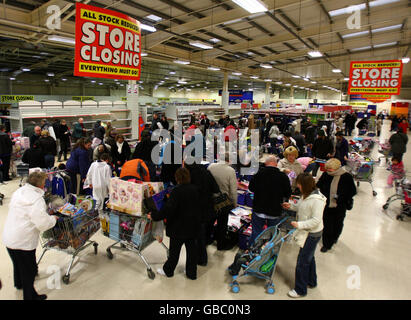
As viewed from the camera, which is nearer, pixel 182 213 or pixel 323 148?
pixel 182 213

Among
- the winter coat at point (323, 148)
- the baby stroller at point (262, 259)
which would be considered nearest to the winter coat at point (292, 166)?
the baby stroller at point (262, 259)

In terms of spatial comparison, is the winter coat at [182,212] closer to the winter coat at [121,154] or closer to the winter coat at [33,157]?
the winter coat at [121,154]

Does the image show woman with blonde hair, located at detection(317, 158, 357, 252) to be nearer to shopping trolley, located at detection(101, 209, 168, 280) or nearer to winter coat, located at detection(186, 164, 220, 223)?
winter coat, located at detection(186, 164, 220, 223)

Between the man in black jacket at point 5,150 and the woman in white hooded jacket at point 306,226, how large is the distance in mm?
7304

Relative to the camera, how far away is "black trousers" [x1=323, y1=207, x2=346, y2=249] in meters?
4.09

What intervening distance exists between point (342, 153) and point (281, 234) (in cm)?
467

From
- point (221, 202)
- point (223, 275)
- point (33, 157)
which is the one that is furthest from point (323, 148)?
point (33, 157)

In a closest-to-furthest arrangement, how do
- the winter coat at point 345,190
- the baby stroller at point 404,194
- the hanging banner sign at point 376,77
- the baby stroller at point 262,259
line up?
the baby stroller at point 262,259
the winter coat at point 345,190
the baby stroller at point 404,194
the hanging banner sign at point 376,77

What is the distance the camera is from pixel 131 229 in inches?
138

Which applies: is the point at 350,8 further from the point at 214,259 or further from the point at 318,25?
the point at 214,259

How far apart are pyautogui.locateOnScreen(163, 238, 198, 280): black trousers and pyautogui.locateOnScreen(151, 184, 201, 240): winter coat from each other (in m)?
0.11

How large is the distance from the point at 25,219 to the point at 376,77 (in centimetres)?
1215

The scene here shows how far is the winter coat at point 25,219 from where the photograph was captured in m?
2.70

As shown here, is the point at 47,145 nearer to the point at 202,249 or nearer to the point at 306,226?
the point at 202,249
